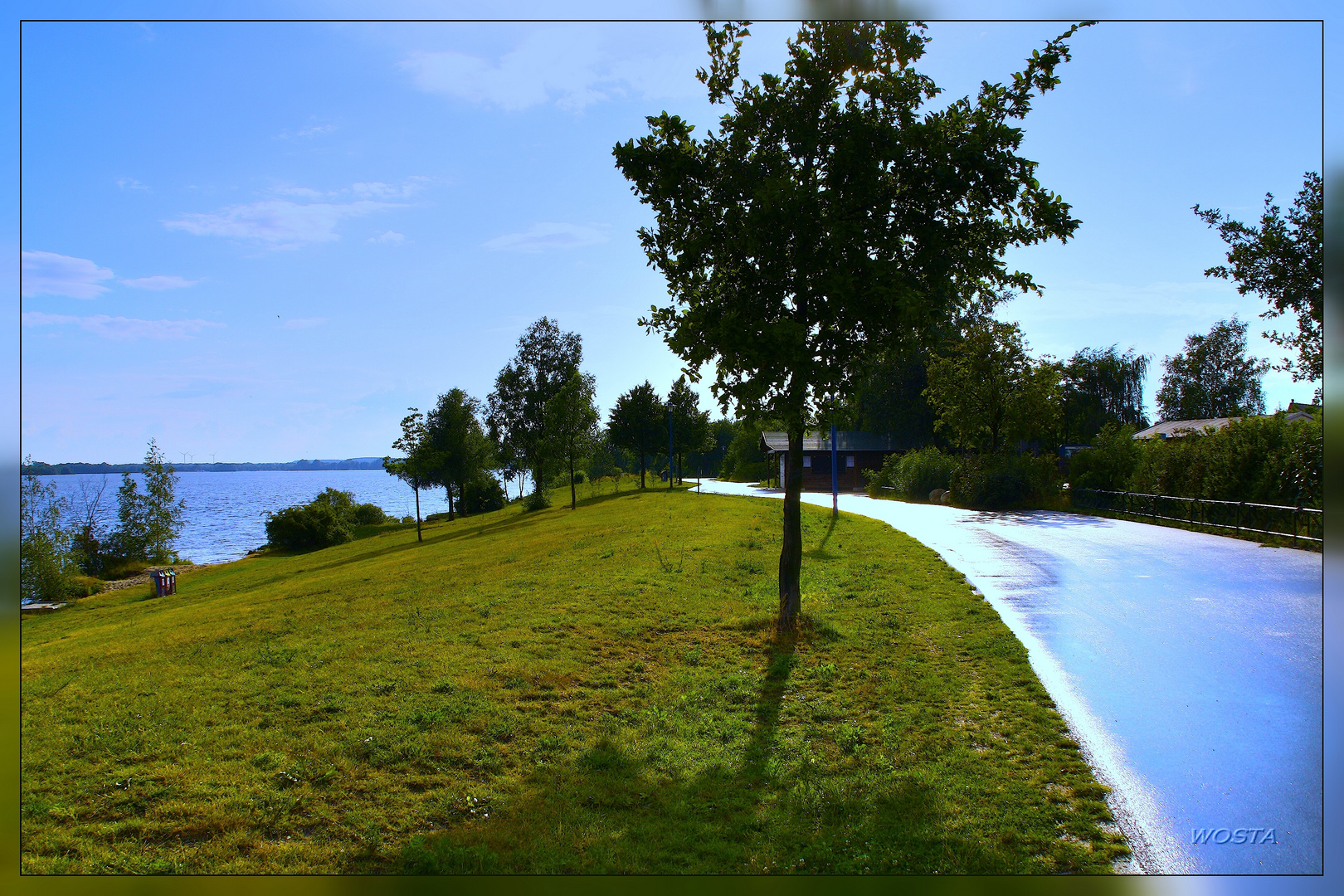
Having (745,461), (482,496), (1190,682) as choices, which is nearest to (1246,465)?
(1190,682)

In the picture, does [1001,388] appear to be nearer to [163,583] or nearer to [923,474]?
[923,474]

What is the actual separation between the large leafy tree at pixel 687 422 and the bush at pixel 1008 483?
2477cm

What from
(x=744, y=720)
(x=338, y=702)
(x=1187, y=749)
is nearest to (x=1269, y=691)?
(x=1187, y=749)

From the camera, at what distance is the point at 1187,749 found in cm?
554

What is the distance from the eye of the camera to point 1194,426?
41.4 meters

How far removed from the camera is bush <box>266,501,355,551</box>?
45594 millimetres

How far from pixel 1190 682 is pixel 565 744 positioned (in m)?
6.14

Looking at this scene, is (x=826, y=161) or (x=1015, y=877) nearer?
(x=1015, y=877)

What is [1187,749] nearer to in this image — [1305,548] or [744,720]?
[744,720]

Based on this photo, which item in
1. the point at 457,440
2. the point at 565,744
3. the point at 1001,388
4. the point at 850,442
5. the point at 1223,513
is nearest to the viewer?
the point at 565,744

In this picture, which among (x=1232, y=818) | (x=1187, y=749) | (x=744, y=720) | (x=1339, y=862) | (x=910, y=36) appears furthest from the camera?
(x=910, y=36)

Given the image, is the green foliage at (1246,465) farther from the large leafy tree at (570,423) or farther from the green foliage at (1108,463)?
the large leafy tree at (570,423)

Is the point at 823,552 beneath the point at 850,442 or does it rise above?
beneath

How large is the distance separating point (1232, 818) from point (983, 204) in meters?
6.67
